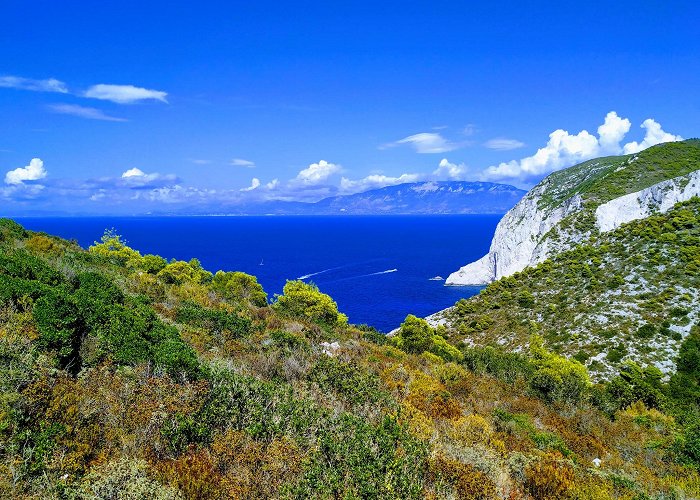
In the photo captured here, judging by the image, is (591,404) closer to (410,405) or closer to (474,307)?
(410,405)

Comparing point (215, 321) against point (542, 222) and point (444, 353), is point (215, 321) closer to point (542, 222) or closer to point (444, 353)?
point (444, 353)

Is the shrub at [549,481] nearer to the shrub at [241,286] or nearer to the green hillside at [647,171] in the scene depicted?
the shrub at [241,286]

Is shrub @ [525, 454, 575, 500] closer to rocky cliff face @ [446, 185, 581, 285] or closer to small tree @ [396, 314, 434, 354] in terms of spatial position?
small tree @ [396, 314, 434, 354]

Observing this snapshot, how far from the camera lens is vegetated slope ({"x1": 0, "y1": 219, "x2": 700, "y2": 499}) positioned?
536cm

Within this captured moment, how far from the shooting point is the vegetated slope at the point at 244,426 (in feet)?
17.6

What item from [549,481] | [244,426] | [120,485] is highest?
[120,485]

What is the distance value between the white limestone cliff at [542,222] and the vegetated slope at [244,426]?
5682cm

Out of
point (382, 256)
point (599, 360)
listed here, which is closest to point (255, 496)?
point (599, 360)

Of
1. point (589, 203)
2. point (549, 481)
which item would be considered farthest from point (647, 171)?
point (549, 481)

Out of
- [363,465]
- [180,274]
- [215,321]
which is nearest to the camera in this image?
[363,465]

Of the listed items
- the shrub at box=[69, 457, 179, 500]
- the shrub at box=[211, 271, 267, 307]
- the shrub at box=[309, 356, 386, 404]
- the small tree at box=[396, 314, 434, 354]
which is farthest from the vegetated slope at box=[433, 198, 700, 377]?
the shrub at box=[69, 457, 179, 500]

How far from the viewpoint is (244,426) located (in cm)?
703

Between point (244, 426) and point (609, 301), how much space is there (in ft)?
138

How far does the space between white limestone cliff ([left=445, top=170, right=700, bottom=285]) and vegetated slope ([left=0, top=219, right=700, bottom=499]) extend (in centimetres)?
5682
